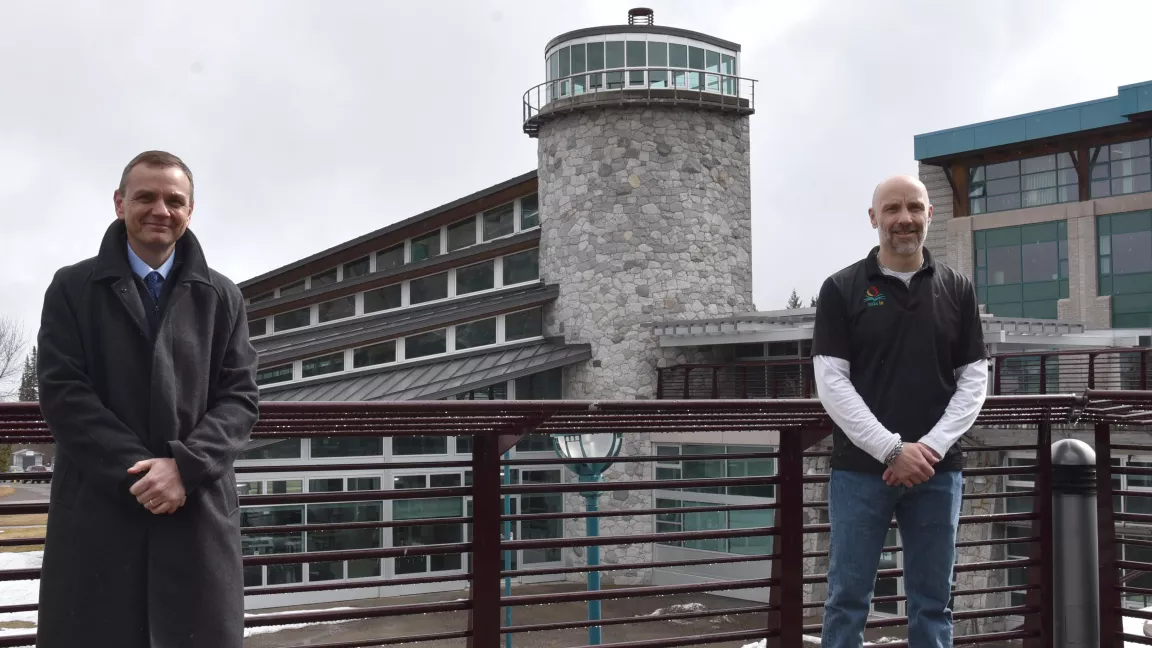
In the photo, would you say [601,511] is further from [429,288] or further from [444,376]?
[429,288]

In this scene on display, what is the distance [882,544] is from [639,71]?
2643 cm

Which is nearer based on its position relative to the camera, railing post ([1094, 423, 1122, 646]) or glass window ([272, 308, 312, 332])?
railing post ([1094, 423, 1122, 646])

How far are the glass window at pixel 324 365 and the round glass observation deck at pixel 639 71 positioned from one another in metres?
8.05

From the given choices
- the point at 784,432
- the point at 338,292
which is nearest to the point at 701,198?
the point at 338,292

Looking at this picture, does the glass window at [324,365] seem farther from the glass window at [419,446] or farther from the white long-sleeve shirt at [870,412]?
the white long-sleeve shirt at [870,412]

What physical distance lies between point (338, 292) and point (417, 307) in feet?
8.10

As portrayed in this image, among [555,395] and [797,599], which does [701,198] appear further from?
[797,599]

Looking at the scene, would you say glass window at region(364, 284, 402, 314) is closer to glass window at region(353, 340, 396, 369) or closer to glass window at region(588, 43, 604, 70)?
glass window at region(353, 340, 396, 369)

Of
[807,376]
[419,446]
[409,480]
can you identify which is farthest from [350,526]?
[419,446]

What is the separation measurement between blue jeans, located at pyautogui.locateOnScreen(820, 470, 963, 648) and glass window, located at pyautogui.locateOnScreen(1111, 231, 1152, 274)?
33789mm

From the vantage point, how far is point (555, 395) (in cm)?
2930

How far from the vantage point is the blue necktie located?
10.1ft

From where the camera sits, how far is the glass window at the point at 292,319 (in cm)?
3241

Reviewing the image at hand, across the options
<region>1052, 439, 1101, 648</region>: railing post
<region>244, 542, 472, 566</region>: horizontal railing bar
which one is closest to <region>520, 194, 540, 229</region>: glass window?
<region>1052, 439, 1101, 648</region>: railing post
